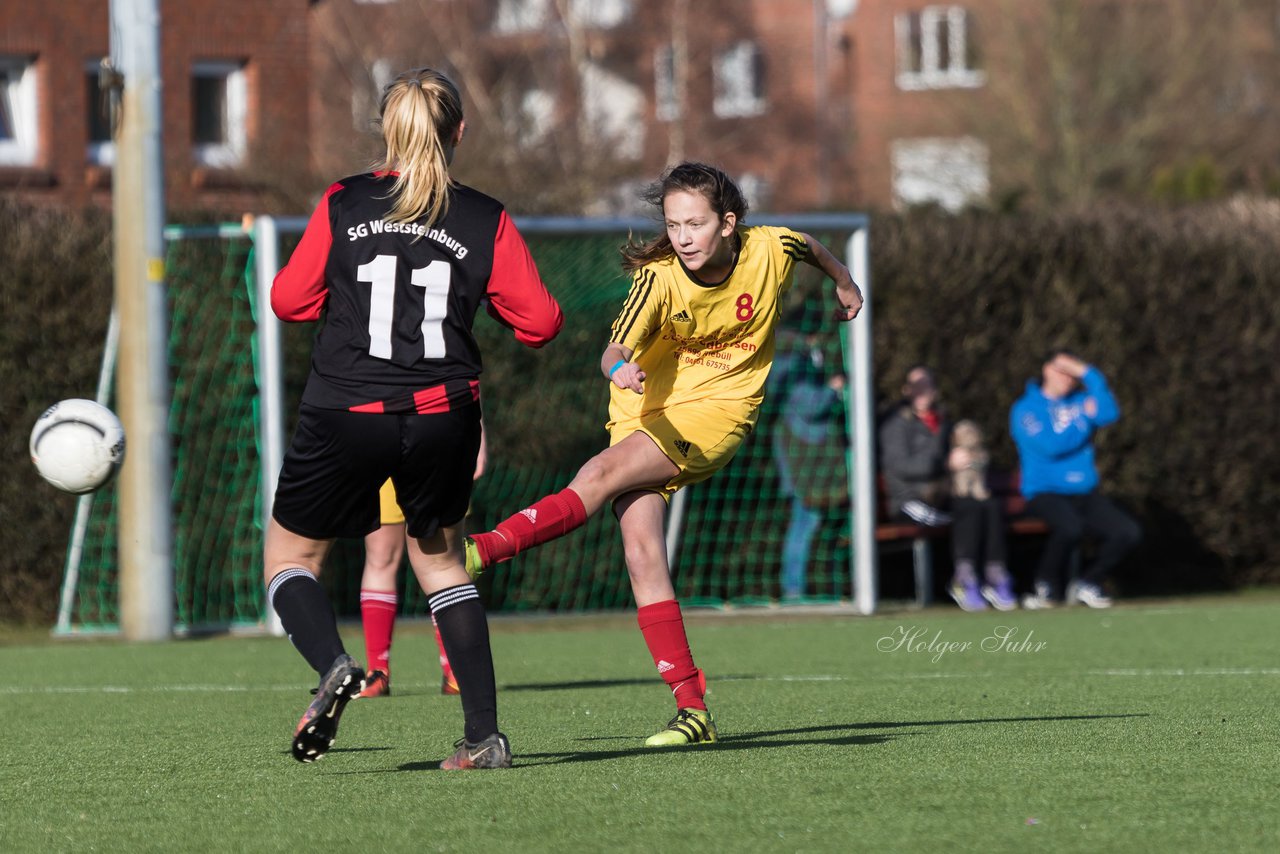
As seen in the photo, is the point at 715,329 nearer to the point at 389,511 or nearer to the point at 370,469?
the point at 370,469

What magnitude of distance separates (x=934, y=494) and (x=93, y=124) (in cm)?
1331

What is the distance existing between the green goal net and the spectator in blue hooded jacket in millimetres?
1245

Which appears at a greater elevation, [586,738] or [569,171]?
[569,171]

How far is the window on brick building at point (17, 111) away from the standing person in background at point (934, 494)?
1287cm

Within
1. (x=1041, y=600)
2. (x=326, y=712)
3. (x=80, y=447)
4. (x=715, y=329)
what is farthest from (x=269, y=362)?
(x=326, y=712)

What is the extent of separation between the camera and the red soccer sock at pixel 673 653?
19.6 ft

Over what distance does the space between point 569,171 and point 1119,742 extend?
22855 millimetres

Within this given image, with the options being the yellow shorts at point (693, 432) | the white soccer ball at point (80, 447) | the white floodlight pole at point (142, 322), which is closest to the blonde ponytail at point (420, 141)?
the yellow shorts at point (693, 432)

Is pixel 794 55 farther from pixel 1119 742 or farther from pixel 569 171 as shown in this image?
pixel 1119 742

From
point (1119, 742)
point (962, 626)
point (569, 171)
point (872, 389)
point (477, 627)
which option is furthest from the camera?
point (569, 171)

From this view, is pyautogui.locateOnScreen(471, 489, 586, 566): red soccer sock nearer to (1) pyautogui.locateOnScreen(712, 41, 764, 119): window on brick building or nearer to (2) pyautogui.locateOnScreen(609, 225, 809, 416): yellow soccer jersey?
(2) pyautogui.locateOnScreen(609, 225, 809, 416): yellow soccer jersey

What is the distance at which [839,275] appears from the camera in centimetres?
633

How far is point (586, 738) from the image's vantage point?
627cm

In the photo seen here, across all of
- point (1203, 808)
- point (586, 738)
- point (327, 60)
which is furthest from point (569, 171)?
point (1203, 808)
